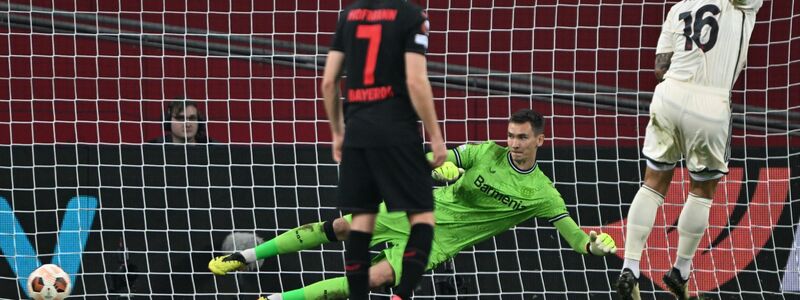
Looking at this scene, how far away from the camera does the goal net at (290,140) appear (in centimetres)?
998

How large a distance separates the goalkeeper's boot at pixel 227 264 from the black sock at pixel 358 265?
7.86 feet

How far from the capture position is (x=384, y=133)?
6.37 meters

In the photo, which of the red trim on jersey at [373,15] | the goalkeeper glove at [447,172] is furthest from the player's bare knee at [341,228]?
the red trim on jersey at [373,15]

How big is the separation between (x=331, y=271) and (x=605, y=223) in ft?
6.37

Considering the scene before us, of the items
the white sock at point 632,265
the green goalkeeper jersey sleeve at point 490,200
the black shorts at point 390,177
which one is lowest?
the white sock at point 632,265

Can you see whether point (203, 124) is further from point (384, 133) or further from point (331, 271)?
point (384, 133)

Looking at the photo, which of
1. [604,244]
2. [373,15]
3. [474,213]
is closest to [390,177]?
[373,15]

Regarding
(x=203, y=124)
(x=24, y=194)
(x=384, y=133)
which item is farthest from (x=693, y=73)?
(x=24, y=194)

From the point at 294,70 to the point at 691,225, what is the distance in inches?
157

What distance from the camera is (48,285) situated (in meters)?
8.73

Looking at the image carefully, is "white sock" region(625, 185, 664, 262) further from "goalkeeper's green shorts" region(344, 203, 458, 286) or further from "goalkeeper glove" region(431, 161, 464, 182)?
"goalkeeper's green shorts" region(344, 203, 458, 286)

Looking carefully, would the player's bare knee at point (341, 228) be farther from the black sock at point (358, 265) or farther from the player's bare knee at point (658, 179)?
the black sock at point (358, 265)

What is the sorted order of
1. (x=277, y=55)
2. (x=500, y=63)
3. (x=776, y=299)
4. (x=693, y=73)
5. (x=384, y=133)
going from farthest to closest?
(x=500, y=63)
(x=277, y=55)
(x=776, y=299)
(x=693, y=73)
(x=384, y=133)

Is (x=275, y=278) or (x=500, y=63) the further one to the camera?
(x=500, y=63)
